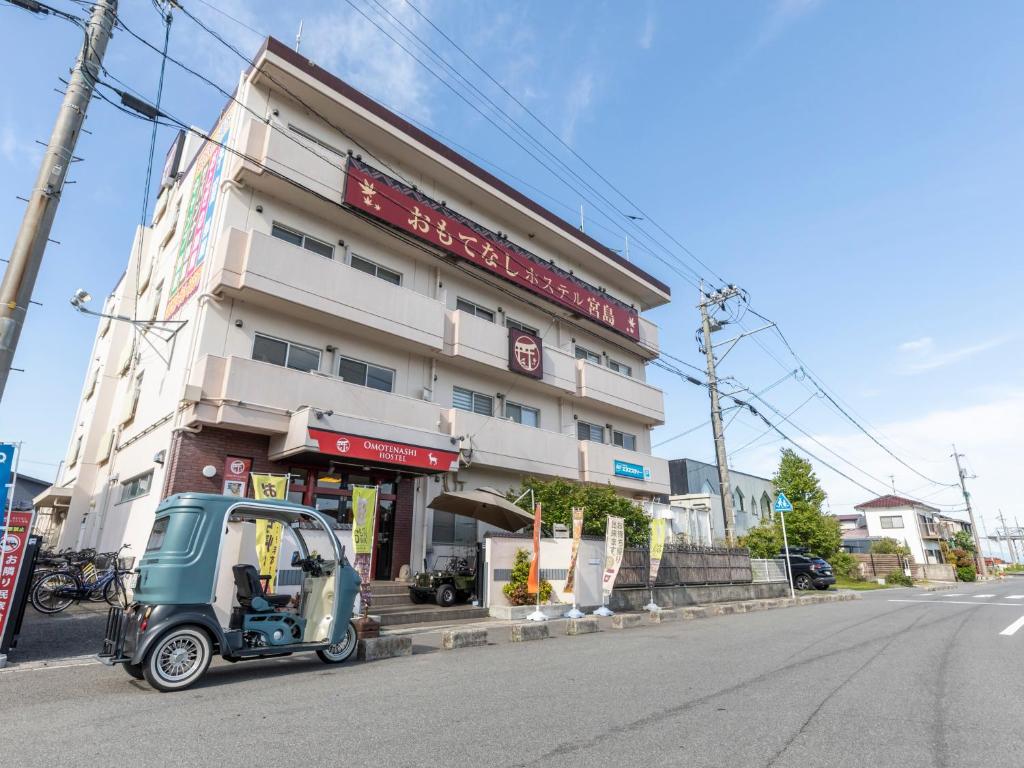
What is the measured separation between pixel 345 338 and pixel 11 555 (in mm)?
9636

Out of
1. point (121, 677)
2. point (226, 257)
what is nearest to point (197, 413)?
point (226, 257)

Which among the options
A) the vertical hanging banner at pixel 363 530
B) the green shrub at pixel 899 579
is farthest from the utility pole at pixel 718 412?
the green shrub at pixel 899 579

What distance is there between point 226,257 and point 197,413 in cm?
380

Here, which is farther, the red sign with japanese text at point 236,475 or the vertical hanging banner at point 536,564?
the red sign with japanese text at point 236,475

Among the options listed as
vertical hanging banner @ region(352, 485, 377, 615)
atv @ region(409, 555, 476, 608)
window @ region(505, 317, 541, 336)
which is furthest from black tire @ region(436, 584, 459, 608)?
window @ region(505, 317, 541, 336)

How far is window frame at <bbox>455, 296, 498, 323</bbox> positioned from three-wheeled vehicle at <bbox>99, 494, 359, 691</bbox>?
12.6 m

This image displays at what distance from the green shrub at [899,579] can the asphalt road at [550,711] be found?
3049 centimetres

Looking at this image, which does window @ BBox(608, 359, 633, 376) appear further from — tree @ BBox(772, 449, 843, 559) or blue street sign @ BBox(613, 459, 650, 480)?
tree @ BBox(772, 449, 843, 559)

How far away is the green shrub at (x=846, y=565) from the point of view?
31147mm

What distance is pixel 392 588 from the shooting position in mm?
13438

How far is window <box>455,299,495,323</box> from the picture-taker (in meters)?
19.2

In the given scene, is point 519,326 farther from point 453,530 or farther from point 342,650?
point 342,650

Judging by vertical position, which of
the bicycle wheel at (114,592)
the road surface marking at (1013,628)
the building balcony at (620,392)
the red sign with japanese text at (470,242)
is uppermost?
the red sign with japanese text at (470,242)

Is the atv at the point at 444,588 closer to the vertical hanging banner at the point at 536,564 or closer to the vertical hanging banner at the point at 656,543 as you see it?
the vertical hanging banner at the point at 536,564
